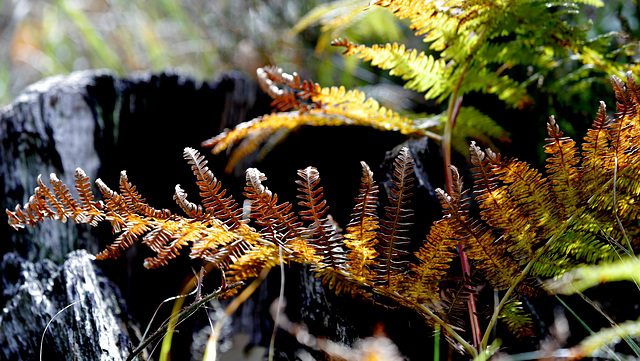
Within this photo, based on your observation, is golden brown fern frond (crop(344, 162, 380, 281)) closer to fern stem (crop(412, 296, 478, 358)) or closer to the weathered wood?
fern stem (crop(412, 296, 478, 358))

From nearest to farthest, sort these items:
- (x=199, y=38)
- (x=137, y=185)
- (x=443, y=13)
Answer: (x=443, y=13) < (x=137, y=185) < (x=199, y=38)

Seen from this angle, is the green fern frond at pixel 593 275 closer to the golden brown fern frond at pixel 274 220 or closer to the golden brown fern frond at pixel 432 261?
the golden brown fern frond at pixel 432 261

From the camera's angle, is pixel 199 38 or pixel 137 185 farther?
pixel 199 38

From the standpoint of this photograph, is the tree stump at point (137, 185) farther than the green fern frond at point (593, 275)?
Yes

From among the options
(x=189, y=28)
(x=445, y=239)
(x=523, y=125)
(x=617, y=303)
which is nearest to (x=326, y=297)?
(x=445, y=239)

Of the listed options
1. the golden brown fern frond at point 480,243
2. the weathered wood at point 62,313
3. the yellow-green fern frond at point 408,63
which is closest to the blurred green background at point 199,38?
the yellow-green fern frond at point 408,63

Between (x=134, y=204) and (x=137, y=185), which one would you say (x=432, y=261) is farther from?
(x=137, y=185)

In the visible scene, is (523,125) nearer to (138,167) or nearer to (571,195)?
(571,195)

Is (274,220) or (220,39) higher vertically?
(220,39)

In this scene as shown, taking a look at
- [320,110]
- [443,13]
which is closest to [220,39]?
[320,110]
